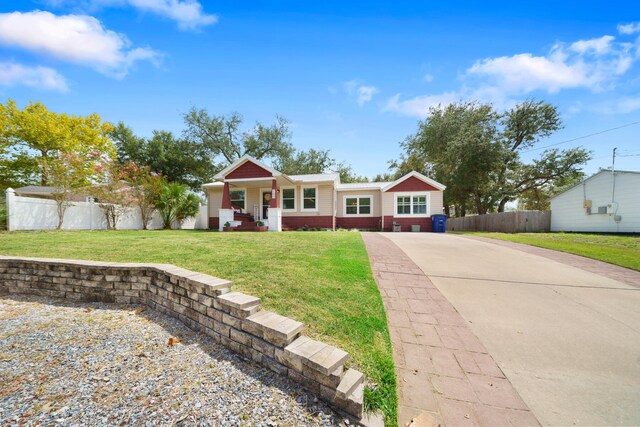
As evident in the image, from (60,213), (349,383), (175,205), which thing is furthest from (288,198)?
(349,383)

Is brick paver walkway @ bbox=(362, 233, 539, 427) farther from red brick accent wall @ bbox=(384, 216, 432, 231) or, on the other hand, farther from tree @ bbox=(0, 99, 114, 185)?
tree @ bbox=(0, 99, 114, 185)

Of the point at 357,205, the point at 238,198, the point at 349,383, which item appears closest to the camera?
the point at 349,383

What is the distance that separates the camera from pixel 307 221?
49.3 ft

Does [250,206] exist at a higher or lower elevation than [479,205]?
lower

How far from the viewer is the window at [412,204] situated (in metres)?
14.7

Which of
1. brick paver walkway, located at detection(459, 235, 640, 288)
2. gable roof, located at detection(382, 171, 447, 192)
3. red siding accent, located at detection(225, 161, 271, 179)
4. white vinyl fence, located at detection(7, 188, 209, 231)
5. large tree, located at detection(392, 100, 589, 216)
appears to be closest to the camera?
brick paver walkway, located at detection(459, 235, 640, 288)

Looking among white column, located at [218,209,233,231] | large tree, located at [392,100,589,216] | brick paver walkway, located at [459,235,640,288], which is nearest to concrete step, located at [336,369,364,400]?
brick paver walkway, located at [459,235,640,288]

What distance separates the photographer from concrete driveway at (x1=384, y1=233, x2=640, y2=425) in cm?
177

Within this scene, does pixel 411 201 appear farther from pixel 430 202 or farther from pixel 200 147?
pixel 200 147

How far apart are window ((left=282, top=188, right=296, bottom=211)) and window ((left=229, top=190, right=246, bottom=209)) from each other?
2743 millimetres

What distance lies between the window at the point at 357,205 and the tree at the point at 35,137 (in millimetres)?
18622

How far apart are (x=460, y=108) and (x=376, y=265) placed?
78.5ft

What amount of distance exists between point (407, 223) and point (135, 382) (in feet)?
47.9

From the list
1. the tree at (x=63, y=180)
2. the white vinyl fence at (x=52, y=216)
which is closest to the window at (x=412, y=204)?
the white vinyl fence at (x=52, y=216)
